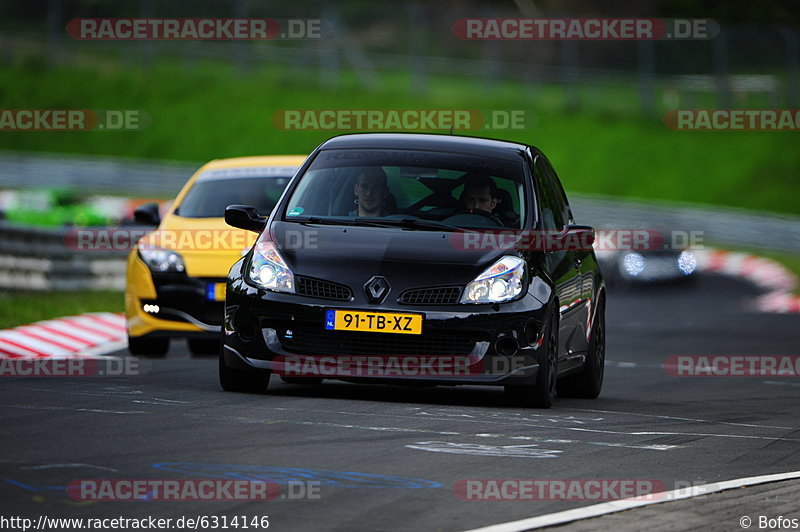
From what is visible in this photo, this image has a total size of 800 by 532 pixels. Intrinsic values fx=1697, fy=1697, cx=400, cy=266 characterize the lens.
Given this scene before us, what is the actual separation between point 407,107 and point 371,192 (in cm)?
4163

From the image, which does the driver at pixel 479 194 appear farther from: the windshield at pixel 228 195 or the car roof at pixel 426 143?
the windshield at pixel 228 195

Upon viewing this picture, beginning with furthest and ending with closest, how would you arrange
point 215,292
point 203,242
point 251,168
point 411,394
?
point 251,168
point 203,242
point 215,292
point 411,394

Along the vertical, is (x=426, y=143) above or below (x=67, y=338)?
above

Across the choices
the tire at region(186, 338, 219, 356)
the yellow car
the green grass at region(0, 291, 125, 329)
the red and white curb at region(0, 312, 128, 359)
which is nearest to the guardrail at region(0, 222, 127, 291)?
the green grass at region(0, 291, 125, 329)

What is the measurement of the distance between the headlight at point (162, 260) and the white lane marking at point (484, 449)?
Result: 227 inches

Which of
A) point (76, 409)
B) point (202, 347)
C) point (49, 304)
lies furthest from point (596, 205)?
point (76, 409)

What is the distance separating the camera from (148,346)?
14.0 metres

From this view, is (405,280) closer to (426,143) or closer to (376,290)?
(376,290)

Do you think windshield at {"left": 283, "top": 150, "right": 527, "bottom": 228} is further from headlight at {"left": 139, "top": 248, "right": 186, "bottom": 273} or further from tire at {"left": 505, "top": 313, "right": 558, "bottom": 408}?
headlight at {"left": 139, "top": 248, "right": 186, "bottom": 273}

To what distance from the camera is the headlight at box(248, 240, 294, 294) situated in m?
9.90

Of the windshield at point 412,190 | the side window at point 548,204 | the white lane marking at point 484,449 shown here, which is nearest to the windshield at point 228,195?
the side window at point 548,204

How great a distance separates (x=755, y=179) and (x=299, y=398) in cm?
4066

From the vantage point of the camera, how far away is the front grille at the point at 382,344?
9.70m

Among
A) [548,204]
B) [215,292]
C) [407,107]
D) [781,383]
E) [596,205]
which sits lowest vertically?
[781,383]
